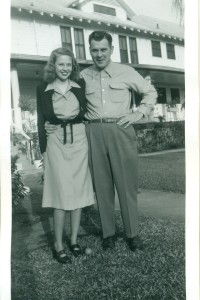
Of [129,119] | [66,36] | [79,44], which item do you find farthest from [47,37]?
[129,119]

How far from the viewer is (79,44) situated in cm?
648

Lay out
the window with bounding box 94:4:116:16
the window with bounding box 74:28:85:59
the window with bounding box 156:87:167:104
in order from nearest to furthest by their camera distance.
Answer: the window with bounding box 156:87:167:104, the window with bounding box 94:4:116:16, the window with bounding box 74:28:85:59

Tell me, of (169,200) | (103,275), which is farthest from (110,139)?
(169,200)

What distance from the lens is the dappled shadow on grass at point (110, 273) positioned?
1.48m

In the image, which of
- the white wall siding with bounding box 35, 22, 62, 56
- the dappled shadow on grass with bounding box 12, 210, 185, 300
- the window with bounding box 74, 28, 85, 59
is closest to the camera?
the dappled shadow on grass with bounding box 12, 210, 185, 300

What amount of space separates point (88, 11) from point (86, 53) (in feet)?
3.66

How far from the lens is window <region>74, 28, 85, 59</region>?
6.09 metres

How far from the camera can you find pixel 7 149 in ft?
5.25

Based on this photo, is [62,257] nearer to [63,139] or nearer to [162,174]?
[63,139]

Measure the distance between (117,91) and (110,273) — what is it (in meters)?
0.88

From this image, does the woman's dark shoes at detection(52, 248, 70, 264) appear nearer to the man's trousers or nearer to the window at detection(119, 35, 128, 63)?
the man's trousers

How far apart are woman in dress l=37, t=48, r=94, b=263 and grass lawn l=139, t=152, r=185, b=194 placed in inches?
44.3

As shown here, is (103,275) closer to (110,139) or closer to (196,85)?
(110,139)

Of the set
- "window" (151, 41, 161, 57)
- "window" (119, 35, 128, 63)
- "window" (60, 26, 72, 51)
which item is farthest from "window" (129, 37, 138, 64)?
"window" (60, 26, 72, 51)
